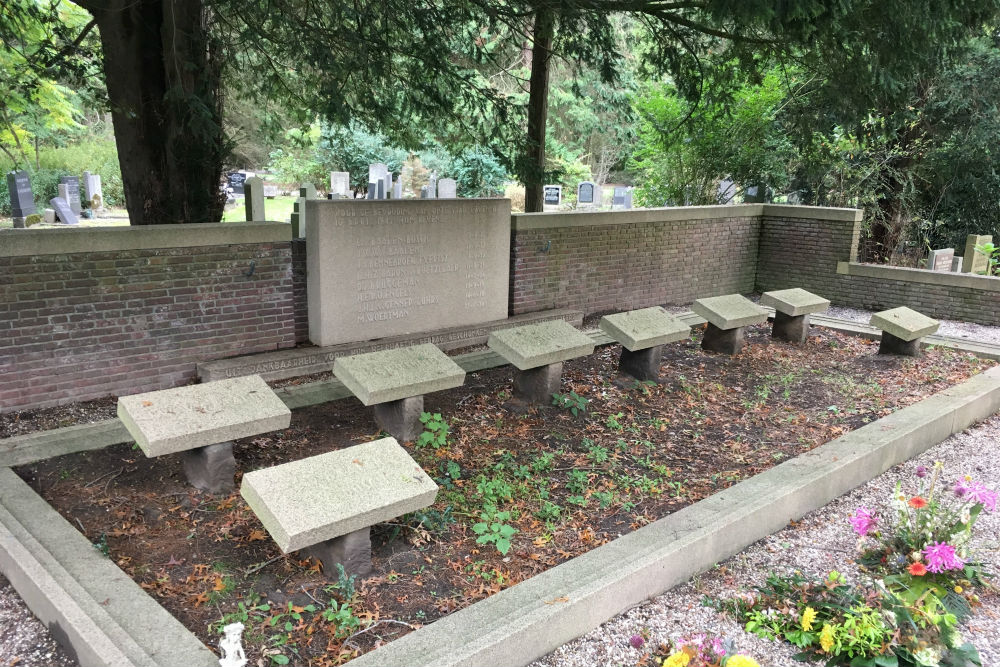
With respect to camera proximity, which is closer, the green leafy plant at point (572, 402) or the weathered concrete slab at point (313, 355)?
the green leafy plant at point (572, 402)

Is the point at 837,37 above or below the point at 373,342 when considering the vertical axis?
above

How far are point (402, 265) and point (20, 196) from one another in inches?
480

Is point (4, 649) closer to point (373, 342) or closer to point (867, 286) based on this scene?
point (373, 342)

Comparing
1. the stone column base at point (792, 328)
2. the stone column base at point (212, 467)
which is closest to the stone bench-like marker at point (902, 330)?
the stone column base at point (792, 328)

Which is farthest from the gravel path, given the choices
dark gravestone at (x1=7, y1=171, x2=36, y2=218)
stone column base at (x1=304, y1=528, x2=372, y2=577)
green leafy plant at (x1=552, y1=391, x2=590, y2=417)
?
dark gravestone at (x1=7, y1=171, x2=36, y2=218)

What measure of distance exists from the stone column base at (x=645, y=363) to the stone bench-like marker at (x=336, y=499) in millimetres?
3658

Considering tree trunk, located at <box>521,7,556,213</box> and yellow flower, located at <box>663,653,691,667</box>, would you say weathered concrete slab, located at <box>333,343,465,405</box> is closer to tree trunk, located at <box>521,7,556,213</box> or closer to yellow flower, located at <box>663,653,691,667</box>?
yellow flower, located at <box>663,653,691,667</box>

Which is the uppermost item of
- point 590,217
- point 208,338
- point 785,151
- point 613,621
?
point 785,151

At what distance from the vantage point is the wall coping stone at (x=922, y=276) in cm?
1089

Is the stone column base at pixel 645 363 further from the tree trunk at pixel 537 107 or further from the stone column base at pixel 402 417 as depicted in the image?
the tree trunk at pixel 537 107

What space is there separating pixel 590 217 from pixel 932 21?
4707 mm

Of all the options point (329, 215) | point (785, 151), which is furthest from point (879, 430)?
point (785, 151)

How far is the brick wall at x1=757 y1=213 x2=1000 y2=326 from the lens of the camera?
11.0 meters

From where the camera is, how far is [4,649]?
10.9ft
